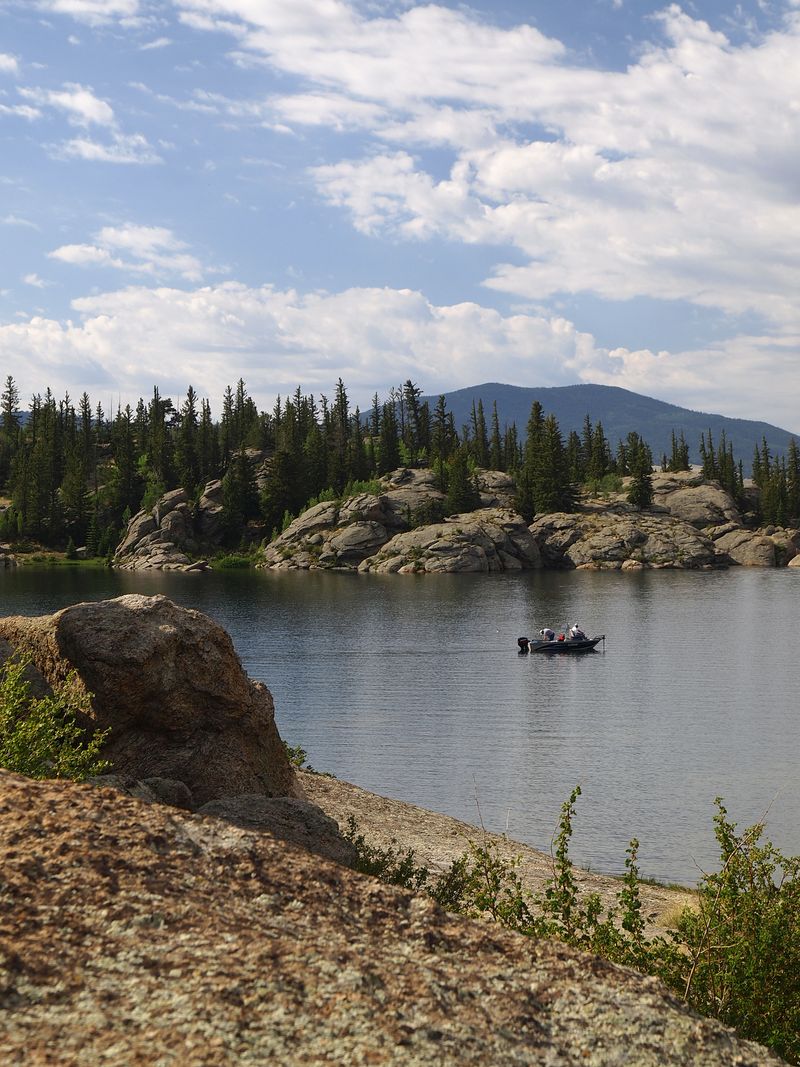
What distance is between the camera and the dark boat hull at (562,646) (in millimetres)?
69000

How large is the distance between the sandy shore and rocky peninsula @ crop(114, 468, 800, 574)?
114869 millimetres

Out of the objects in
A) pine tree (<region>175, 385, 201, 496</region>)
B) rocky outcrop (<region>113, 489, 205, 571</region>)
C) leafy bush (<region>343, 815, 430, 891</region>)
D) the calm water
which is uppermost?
pine tree (<region>175, 385, 201, 496</region>)

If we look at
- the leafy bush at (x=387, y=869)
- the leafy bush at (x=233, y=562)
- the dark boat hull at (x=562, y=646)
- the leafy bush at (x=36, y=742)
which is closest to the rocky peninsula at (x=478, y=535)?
the leafy bush at (x=233, y=562)

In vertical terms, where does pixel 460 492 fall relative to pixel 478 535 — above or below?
above

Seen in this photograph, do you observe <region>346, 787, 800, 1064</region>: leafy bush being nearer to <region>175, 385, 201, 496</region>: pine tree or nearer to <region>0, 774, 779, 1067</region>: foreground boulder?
<region>0, 774, 779, 1067</region>: foreground boulder

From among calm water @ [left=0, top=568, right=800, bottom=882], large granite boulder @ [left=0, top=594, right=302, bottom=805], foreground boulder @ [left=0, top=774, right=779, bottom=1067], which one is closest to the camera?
foreground boulder @ [left=0, top=774, right=779, bottom=1067]

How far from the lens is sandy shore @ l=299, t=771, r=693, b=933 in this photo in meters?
20.8

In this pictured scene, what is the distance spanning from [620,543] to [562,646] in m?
83.7

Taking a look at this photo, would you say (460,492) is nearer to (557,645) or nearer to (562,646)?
(562,646)

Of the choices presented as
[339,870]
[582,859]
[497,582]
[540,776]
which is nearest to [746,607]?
[497,582]

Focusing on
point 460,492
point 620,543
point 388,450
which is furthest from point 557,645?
point 388,450

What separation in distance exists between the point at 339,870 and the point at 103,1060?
2914mm

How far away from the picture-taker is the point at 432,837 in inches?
964

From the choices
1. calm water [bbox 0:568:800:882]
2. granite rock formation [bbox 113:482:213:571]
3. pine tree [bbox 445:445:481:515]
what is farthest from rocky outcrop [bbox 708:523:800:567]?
granite rock formation [bbox 113:482:213:571]
